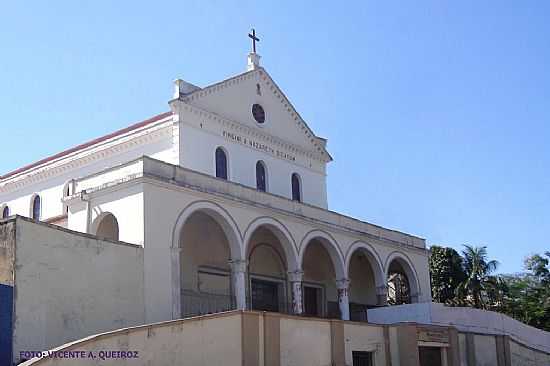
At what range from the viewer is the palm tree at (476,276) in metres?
44.4

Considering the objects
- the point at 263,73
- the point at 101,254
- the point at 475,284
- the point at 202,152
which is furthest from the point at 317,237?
the point at 475,284

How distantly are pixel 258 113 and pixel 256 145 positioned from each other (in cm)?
163

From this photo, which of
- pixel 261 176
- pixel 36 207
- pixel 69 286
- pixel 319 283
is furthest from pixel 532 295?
pixel 69 286

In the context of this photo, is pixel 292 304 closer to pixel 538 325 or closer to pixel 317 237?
pixel 317 237

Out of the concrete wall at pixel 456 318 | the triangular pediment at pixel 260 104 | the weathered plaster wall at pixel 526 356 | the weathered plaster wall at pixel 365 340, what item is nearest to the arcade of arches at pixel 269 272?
the concrete wall at pixel 456 318

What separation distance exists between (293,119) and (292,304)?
9471mm

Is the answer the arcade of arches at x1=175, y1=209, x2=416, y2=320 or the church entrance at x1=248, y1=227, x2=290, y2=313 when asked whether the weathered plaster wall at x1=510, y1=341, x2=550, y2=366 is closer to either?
the arcade of arches at x1=175, y1=209, x2=416, y2=320

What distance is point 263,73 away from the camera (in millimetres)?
31406

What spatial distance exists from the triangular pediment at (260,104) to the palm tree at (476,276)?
1559cm

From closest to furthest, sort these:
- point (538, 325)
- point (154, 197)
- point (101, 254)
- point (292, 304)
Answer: point (101, 254), point (154, 197), point (292, 304), point (538, 325)

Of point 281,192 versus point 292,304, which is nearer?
point 292,304

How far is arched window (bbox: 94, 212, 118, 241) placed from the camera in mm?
22500

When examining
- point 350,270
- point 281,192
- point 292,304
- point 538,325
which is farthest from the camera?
point 538,325

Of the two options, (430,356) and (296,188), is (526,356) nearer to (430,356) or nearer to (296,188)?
(430,356)
